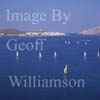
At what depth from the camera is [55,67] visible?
159 centimetres

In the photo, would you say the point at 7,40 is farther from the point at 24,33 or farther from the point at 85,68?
the point at 85,68

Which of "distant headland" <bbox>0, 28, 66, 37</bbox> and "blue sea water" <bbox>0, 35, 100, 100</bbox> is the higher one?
"distant headland" <bbox>0, 28, 66, 37</bbox>

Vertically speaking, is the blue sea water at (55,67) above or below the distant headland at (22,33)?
below

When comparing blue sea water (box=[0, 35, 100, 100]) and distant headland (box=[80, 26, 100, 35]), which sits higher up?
distant headland (box=[80, 26, 100, 35])

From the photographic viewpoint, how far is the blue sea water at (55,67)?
1.47m

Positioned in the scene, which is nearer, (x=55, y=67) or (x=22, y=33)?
(x=22, y=33)

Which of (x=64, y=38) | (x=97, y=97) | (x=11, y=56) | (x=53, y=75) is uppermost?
(x=64, y=38)

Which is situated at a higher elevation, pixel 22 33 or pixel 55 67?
pixel 22 33

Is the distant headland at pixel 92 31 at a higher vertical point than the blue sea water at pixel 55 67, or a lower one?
higher

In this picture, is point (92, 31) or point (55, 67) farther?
point (55, 67)

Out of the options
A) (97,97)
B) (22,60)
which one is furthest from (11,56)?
(97,97)

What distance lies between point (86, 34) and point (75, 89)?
0.31m

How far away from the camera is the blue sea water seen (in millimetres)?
1468

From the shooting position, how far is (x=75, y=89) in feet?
4.80
